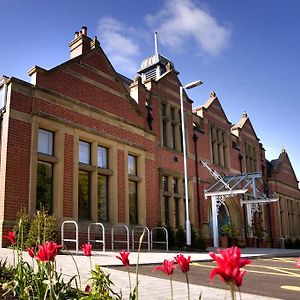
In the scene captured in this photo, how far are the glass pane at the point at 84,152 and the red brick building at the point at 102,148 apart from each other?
4 cm

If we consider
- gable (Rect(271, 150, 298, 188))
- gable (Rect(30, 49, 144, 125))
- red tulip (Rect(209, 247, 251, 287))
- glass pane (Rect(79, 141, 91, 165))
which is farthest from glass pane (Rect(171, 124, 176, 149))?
red tulip (Rect(209, 247, 251, 287))

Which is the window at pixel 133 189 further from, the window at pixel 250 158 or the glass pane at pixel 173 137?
the window at pixel 250 158

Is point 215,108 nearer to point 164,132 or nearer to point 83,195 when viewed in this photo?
point 164,132

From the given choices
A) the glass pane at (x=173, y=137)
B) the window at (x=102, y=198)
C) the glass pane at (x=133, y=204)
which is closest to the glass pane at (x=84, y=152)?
the window at (x=102, y=198)

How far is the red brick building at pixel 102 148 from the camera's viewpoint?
A: 38.6 ft

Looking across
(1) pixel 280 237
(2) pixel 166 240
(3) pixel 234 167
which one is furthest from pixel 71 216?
(1) pixel 280 237

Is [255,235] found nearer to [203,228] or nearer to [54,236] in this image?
[203,228]

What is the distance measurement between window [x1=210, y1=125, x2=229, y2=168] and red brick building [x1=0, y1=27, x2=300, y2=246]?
2.6 inches

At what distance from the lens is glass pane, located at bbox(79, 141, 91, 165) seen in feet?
45.8

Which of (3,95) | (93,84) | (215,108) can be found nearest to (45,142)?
(3,95)

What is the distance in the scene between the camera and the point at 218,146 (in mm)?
22828

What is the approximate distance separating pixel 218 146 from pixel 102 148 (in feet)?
32.4

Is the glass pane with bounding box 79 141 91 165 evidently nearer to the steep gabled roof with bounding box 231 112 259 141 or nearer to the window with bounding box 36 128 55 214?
the window with bounding box 36 128 55 214

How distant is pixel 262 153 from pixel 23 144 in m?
21.1
